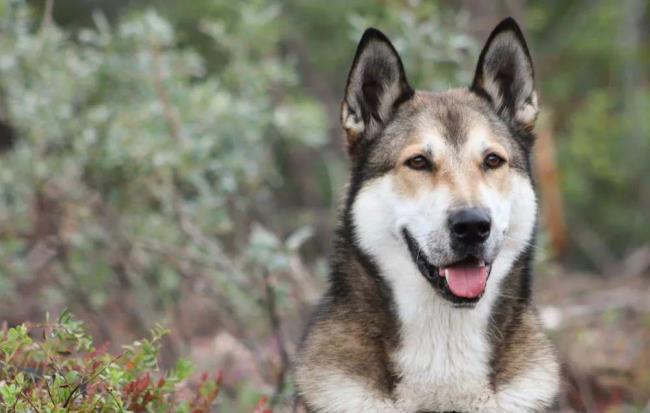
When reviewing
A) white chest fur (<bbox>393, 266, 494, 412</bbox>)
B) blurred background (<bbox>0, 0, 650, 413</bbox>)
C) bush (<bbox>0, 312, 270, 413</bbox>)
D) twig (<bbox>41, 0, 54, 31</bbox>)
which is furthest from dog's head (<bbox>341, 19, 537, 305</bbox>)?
twig (<bbox>41, 0, 54, 31</bbox>)

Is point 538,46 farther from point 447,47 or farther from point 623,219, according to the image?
point 447,47

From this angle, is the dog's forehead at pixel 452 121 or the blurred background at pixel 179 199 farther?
the blurred background at pixel 179 199

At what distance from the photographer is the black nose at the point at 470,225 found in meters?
3.95

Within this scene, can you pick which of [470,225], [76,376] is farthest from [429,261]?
[76,376]

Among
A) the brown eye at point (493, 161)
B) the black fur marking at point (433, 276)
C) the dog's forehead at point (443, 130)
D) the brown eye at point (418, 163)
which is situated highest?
the dog's forehead at point (443, 130)

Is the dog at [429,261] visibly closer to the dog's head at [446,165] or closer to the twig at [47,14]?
the dog's head at [446,165]

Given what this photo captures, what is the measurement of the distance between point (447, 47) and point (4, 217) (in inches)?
147

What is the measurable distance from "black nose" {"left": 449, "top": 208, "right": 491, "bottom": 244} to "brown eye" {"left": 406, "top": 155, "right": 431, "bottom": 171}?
0.36 m

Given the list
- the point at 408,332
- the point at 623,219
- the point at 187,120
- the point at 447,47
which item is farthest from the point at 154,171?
the point at 623,219

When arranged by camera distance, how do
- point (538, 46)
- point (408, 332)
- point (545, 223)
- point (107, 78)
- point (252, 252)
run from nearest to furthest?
point (408, 332) < point (252, 252) < point (107, 78) < point (545, 223) < point (538, 46)

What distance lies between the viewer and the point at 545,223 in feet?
41.8

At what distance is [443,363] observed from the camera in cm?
408

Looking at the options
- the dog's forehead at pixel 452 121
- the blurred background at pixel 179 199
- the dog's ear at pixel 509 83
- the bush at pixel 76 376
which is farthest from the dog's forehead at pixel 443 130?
the blurred background at pixel 179 199

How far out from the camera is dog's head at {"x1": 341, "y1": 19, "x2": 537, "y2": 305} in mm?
4047
